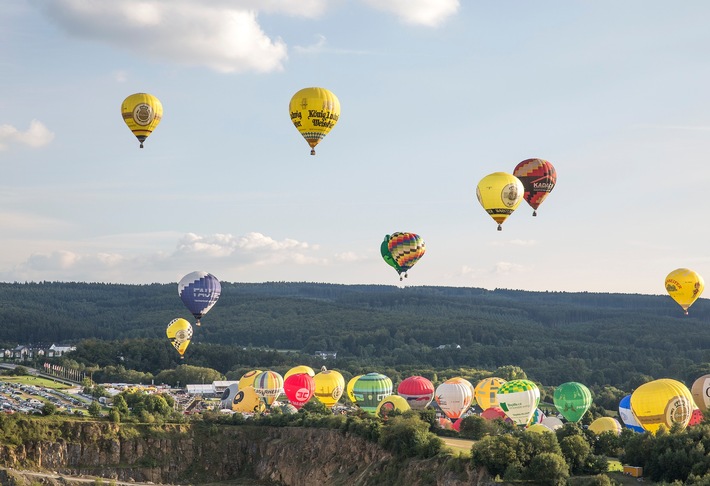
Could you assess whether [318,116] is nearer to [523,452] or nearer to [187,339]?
[523,452]

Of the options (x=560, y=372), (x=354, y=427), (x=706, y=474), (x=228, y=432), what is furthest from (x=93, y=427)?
(x=560, y=372)

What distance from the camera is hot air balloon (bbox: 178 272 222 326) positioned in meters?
97.9

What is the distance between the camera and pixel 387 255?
96.6m

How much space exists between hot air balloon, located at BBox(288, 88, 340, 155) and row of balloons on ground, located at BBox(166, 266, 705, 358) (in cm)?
2080

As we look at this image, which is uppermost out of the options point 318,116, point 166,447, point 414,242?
point 318,116

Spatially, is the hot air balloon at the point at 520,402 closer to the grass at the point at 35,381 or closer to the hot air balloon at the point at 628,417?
the hot air balloon at the point at 628,417

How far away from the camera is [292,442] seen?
8231 cm

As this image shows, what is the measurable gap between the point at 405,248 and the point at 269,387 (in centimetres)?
2082

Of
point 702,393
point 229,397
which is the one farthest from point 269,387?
point 702,393

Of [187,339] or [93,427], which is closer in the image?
[93,427]

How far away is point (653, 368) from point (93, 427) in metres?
120

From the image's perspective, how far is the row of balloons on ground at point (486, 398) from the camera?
7150 cm

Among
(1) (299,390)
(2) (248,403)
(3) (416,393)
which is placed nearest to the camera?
(3) (416,393)

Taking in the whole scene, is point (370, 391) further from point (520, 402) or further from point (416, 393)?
point (520, 402)
